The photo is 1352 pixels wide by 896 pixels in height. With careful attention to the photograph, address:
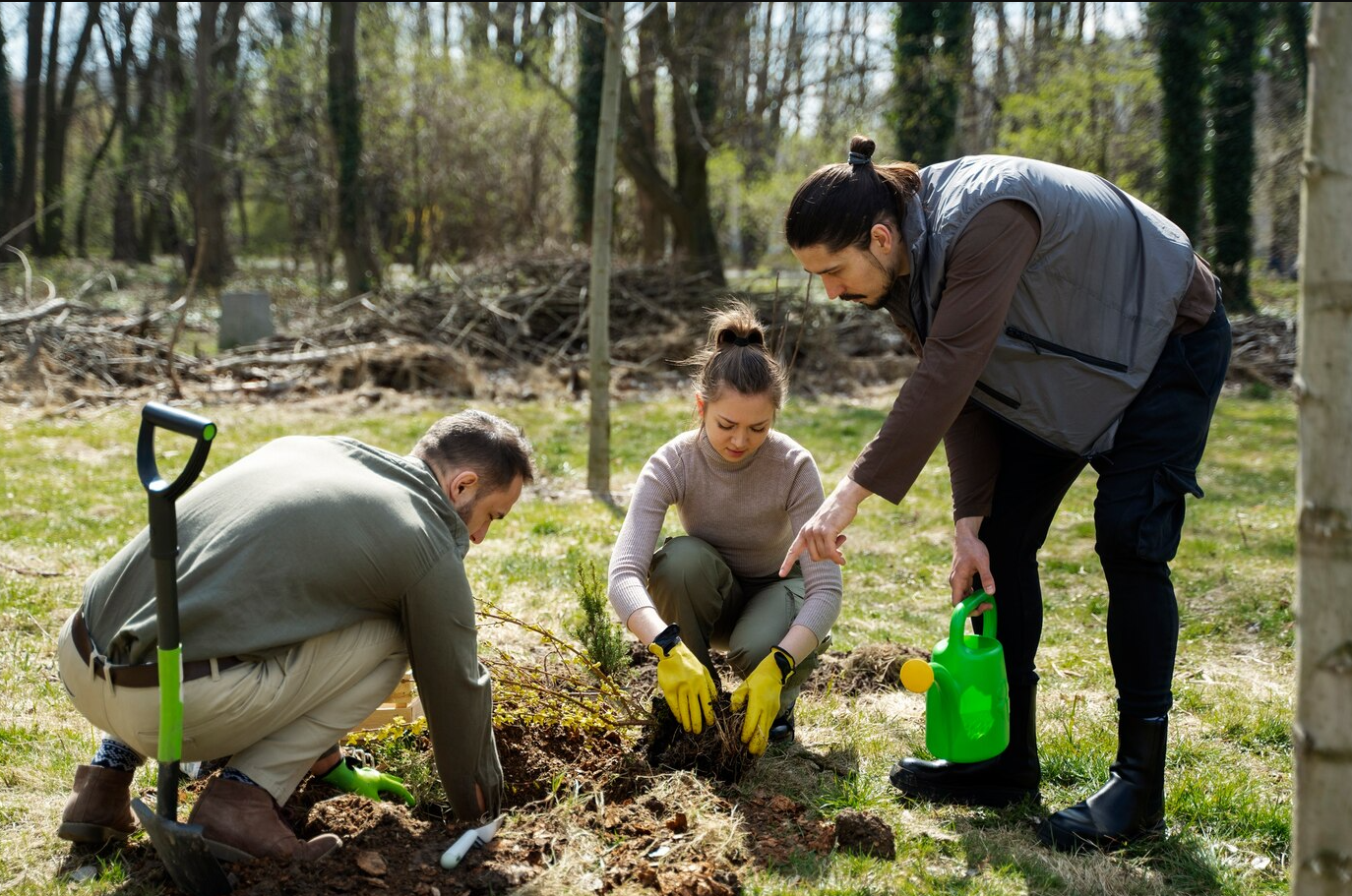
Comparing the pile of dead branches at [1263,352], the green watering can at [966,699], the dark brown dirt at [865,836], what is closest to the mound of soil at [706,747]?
the dark brown dirt at [865,836]

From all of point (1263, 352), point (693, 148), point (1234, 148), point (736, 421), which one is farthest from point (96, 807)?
point (1234, 148)

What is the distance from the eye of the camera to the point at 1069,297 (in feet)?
7.45

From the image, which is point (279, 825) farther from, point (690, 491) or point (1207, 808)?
point (1207, 808)

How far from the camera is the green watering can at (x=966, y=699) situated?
249 cm

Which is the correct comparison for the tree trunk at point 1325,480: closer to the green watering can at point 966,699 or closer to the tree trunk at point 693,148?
the green watering can at point 966,699

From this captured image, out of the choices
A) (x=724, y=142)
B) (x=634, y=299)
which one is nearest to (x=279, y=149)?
(x=724, y=142)

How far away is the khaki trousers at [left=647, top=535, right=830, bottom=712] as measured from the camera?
2.94 meters

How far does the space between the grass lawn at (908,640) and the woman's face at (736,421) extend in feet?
2.68

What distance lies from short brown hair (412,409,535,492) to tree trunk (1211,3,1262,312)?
45.1 ft

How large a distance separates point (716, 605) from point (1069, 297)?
4.12 ft

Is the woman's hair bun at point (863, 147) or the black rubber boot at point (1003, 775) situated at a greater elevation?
the woman's hair bun at point (863, 147)

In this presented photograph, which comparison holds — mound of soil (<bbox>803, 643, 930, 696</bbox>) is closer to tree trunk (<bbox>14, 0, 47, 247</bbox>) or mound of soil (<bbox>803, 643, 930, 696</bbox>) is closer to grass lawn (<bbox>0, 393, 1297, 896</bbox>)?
grass lawn (<bbox>0, 393, 1297, 896</bbox>)

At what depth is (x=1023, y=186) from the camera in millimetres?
2232

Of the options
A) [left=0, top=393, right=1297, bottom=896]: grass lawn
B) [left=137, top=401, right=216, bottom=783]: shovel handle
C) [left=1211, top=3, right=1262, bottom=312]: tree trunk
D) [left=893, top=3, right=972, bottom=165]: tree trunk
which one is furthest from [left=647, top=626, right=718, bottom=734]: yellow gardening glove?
[left=1211, top=3, right=1262, bottom=312]: tree trunk
